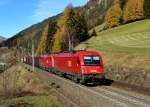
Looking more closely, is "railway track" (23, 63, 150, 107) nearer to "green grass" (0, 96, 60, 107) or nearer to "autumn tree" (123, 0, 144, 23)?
"green grass" (0, 96, 60, 107)

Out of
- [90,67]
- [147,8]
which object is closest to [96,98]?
[90,67]

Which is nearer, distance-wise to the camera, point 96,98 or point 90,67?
point 96,98

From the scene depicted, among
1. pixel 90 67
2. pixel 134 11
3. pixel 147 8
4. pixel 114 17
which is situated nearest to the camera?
pixel 90 67

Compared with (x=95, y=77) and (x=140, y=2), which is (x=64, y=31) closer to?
(x=140, y=2)

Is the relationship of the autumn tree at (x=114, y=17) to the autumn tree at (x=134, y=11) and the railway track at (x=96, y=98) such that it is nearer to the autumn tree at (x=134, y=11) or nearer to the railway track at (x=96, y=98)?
the autumn tree at (x=134, y=11)

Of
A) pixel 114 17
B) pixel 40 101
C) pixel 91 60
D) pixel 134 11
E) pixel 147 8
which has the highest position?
pixel 134 11

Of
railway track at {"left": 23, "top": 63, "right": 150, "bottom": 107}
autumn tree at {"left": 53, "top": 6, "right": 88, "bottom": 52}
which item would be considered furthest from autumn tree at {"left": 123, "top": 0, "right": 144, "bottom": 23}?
railway track at {"left": 23, "top": 63, "right": 150, "bottom": 107}

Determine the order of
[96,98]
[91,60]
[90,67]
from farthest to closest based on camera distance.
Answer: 1. [91,60]
2. [90,67]
3. [96,98]

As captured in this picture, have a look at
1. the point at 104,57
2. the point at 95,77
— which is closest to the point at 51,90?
the point at 95,77

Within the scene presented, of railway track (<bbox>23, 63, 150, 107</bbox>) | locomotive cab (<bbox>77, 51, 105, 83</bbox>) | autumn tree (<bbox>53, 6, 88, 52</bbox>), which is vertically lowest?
railway track (<bbox>23, 63, 150, 107</bbox>)

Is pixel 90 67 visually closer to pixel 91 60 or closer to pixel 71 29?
pixel 91 60

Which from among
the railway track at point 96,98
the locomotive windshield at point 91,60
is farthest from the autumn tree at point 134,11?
the railway track at point 96,98

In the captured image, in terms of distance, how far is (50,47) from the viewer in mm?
138500

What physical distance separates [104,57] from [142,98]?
3683 centimetres
